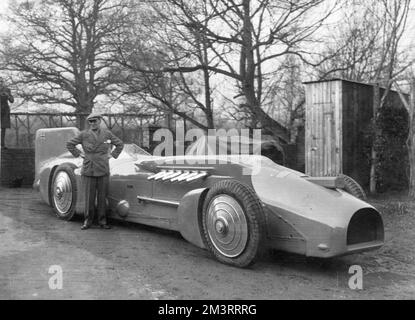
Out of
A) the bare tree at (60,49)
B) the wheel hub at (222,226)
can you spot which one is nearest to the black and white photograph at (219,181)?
the wheel hub at (222,226)

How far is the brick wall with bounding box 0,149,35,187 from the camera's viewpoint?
39.1 ft

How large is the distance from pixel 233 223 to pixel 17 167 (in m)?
8.49

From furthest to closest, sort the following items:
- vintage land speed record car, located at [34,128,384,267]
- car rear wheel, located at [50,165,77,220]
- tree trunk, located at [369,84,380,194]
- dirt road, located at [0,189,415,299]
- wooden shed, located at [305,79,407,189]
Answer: tree trunk, located at [369,84,380,194], wooden shed, located at [305,79,407,189], car rear wheel, located at [50,165,77,220], vintage land speed record car, located at [34,128,384,267], dirt road, located at [0,189,415,299]

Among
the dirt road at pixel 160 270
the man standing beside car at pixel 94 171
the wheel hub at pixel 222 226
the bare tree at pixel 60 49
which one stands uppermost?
the bare tree at pixel 60 49

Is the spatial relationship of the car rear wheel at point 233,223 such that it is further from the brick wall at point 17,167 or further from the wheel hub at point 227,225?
the brick wall at point 17,167

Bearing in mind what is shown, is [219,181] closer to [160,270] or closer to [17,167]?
[160,270]

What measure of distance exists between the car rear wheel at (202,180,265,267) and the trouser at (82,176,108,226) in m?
2.18

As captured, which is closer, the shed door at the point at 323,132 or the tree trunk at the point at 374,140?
the shed door at the point at 323,132

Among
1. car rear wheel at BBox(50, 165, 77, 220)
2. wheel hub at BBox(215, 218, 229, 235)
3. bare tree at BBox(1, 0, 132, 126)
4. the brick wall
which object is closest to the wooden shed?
car rear wheel at BBox(50, 165, 77, 220)

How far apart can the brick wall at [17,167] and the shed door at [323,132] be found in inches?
256

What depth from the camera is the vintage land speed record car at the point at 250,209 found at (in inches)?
190

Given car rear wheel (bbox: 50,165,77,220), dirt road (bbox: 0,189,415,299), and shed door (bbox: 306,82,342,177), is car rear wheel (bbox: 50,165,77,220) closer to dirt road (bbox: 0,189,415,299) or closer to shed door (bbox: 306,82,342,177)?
dirt road (bbox: 0,189,415,299)

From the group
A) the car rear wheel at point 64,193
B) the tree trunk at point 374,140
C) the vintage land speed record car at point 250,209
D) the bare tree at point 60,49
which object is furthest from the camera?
the bare tree at point 60,49
